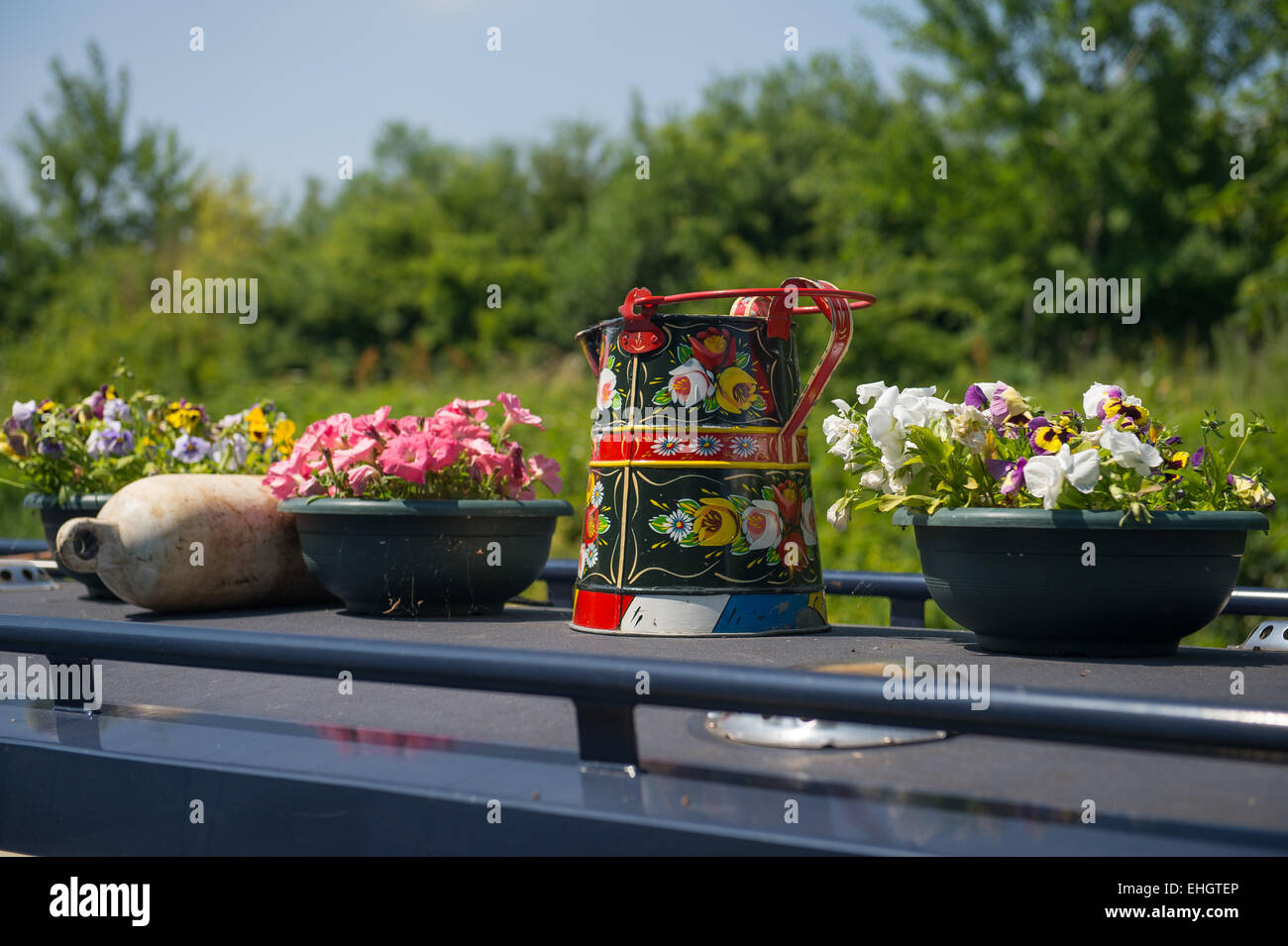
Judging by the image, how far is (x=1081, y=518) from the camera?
202 cm

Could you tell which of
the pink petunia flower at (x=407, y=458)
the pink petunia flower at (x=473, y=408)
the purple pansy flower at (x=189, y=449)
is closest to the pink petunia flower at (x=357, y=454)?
the pink petunia flower at (x=407, y=458)

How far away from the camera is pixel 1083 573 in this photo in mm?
2070

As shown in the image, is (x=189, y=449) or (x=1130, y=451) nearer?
(x=1130, y=451)

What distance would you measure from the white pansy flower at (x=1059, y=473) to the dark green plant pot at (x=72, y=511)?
9.10 feet

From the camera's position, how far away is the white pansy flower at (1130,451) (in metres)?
1.99

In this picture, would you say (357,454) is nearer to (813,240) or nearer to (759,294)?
(759,294)

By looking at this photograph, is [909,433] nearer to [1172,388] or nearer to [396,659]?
[396,659]

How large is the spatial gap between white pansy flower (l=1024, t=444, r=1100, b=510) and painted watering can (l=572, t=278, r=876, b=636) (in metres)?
0.59

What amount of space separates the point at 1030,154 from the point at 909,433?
16.0 m

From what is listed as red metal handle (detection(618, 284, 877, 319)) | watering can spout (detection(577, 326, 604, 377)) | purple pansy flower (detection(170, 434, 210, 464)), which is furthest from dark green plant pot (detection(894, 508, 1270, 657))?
purple pansy flower (detection(170, 434, 210, 464))

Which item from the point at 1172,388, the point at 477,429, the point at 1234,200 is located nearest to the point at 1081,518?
the point at 477,429

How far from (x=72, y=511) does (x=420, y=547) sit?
1.52m

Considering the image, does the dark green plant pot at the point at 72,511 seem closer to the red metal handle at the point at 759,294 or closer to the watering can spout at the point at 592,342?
the watering can spout at the point at 592,342

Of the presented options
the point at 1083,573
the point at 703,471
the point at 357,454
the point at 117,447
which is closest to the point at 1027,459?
the point at 1083,573
